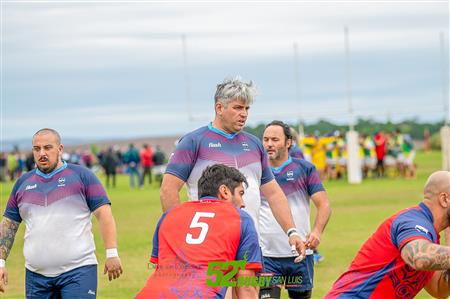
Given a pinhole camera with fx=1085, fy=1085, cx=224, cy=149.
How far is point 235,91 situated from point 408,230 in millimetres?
2851

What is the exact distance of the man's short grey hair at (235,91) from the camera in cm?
946

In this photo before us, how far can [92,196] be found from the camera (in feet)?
31.9

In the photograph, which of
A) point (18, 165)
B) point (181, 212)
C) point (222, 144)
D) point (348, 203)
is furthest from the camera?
point (18, 165)

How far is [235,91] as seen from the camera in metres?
9.47

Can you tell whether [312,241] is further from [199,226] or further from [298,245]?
[199,226]

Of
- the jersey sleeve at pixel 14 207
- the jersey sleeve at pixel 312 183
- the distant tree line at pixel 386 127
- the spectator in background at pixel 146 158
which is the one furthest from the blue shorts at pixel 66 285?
the distant tree line at pixel 386 127

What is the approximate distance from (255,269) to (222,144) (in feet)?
8.22

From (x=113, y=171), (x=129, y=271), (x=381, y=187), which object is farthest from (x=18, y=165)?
(x=129, y=271)

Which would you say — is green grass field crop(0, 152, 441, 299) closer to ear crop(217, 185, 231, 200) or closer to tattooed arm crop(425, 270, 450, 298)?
tattooed arm crop(425, 270, 450, 298)

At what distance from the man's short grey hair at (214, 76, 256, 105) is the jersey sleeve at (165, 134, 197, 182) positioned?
0.45 metres

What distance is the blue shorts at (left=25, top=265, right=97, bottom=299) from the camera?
9.55m

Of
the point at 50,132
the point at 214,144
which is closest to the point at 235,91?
the point at 214,144

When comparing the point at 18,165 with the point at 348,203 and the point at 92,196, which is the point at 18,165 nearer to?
the point at 348,203

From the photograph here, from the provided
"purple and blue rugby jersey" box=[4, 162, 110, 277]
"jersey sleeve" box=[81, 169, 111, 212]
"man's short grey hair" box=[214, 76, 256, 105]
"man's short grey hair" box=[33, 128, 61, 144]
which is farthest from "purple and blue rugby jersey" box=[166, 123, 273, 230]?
"man's short grey hair" box=[33, 128, 61, 144]
